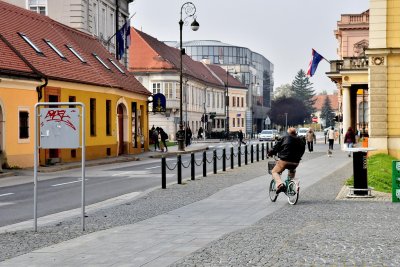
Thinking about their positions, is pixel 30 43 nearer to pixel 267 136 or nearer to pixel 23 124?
pixel 23 124

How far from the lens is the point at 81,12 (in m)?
48.9

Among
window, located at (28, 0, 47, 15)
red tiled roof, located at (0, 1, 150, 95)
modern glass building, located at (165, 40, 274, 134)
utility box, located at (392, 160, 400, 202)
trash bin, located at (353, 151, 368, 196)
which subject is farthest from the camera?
modern glass building, located at (165, 40, 274, 134)

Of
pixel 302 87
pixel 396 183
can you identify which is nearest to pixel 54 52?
pixel 396 183

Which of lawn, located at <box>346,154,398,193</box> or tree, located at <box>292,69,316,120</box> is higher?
tree, located at <box>292,69,316,120</box>

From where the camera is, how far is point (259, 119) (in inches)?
5950

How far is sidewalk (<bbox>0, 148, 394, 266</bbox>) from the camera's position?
913 centimetres

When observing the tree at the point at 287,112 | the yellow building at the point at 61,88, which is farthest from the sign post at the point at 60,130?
Answer: the tree at the point at 287,112

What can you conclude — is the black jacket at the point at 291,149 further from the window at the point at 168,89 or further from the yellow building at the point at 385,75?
the window at the point at 168,89

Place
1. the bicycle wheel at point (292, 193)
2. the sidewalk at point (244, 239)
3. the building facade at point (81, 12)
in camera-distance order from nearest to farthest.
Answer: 1. the sidewalk at point (244, 239)
2. the bicycle wheel at point (292, 193)
3. the building facade at point (81, 12)

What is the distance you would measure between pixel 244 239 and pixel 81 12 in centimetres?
4014

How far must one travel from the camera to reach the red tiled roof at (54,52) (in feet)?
111

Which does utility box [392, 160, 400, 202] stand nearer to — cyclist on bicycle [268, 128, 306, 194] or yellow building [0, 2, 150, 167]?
cyclist on bicycle [268, 128, 306, 194]

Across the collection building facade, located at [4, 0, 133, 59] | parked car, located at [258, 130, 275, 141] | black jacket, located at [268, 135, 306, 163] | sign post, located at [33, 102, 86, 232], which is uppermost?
building facade, located at [4, 0, 133, 59]

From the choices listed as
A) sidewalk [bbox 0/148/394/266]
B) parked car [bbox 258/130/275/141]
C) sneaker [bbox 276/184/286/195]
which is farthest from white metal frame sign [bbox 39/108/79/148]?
parked car [bbox 258/130/275/141]
